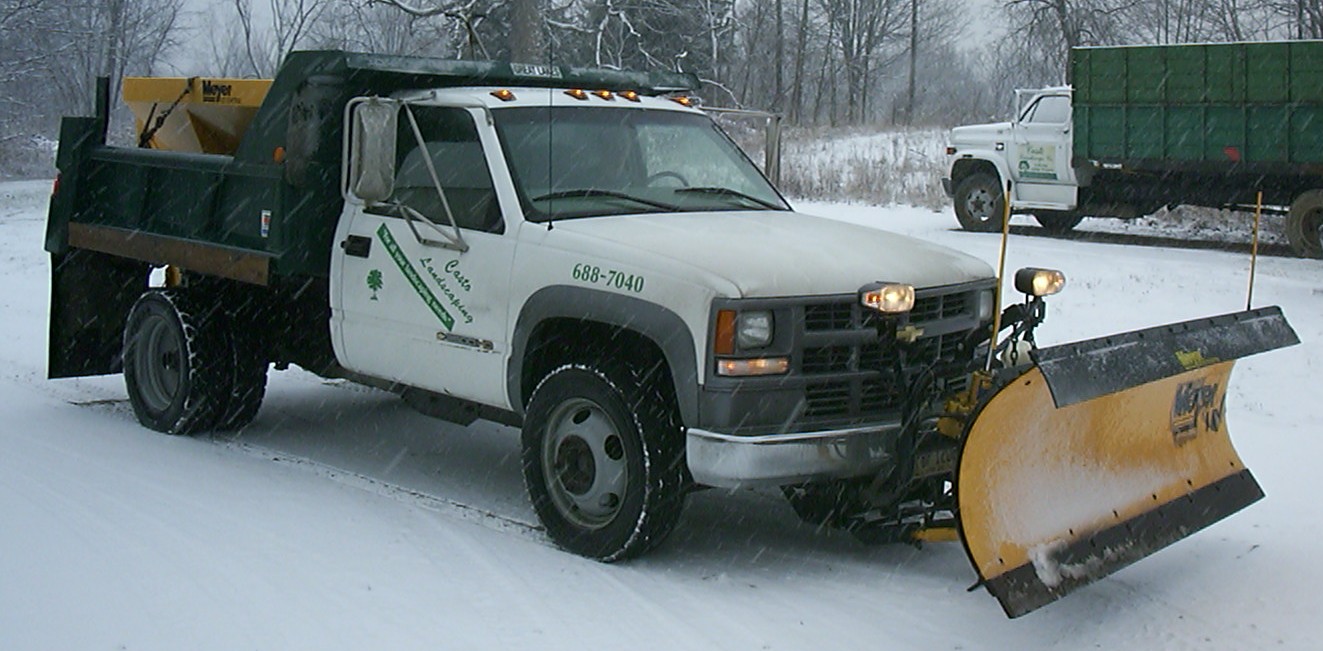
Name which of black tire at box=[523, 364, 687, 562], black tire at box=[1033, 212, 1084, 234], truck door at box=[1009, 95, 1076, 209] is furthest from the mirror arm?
black tire at box=[1033, 212, 1084, 234]

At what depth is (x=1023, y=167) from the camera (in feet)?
63.8

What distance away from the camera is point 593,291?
581cm

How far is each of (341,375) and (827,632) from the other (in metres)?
3.37

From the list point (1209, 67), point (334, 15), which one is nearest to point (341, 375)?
point (1209, 67)

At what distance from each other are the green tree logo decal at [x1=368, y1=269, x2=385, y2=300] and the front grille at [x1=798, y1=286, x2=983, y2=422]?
2396 mm

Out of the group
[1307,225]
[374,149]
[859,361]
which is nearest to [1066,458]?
[859,361]

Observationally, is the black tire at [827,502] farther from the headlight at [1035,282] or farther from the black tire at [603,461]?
the headlight at [1035,282]

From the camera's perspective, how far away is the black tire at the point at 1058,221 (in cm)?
1978

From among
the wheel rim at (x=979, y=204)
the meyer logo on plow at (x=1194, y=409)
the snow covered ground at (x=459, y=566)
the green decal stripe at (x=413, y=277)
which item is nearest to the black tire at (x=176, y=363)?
the snow covered ground at (x=459, y=566)

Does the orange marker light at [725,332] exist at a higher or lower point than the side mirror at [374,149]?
lower

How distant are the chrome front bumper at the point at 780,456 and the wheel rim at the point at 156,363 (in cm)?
405

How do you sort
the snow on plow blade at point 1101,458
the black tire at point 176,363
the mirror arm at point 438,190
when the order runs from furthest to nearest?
1. the black tire at point 176,363
2. the mirror arm at point 438,190
3. the snow on plow blade at point 1101,458

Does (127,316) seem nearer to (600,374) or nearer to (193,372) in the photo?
(193,372)

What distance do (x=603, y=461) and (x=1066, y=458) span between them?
1.83 m
